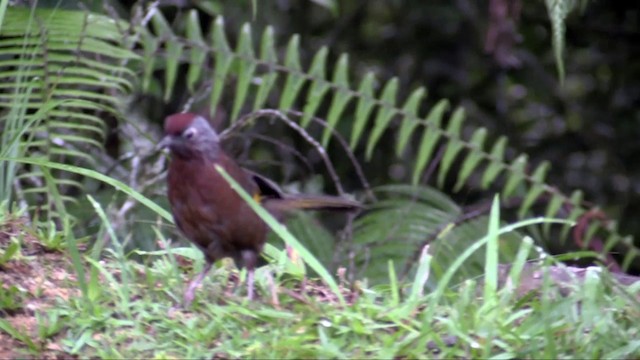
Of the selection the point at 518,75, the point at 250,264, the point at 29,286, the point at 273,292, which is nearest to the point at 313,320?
the point at 273,292

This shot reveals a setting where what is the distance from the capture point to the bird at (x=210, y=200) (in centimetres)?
407

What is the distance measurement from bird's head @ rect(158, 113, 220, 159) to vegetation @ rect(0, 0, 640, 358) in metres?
0.21

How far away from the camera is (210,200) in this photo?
411 cm

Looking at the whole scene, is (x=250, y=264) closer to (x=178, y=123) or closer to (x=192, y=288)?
(x=192, y=288)

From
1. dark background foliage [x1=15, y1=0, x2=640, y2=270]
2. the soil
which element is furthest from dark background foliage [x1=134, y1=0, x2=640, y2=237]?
the soil

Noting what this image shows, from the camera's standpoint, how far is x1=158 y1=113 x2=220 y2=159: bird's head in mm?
4258

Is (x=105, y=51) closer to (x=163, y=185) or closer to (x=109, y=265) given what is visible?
(x=163, y=185)

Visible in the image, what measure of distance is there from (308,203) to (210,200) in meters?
0.42

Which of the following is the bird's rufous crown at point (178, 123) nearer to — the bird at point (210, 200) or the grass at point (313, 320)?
the bird at point (210, 200)

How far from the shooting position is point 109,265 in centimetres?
394

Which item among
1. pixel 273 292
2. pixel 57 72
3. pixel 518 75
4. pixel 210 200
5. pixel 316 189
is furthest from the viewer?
pixel 518 75

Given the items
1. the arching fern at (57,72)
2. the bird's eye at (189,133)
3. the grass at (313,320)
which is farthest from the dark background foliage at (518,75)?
the grass at (313,320)

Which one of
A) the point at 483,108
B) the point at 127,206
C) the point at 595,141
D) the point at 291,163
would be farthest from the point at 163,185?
the point at 595,141

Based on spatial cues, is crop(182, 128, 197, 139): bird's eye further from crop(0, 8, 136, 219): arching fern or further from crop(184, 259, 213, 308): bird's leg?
crop(0, 8, 136, 219): arching fern
